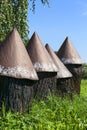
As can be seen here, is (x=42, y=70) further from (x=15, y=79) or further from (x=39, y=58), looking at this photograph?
(x=15, y=79)

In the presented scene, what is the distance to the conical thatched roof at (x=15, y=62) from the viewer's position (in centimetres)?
1012

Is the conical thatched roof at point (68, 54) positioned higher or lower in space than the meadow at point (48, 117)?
higher

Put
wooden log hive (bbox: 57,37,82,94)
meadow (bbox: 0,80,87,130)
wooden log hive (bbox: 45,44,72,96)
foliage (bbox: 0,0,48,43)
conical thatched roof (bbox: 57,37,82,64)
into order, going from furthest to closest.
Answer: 1. foliage (bbox: 0,0,48,43)
2. conical thatched roof (bbox: 57,37,82,64)
3. wooden log hive (bbox: 57,37,82,94)
4. wooden log hive (bbox: 45,44,72,96)
5. meadow (bbox: 0,80,87,130)

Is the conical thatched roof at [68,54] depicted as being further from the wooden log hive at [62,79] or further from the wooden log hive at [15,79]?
the wooden log hive at [15,79]

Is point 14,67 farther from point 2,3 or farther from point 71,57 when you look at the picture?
point 2,3

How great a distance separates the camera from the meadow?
9359mm

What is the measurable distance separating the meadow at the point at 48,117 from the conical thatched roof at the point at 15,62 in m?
0.80

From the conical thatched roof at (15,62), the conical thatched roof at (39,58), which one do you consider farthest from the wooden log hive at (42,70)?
the conical thatched roof at (15,62)

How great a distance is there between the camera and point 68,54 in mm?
14836

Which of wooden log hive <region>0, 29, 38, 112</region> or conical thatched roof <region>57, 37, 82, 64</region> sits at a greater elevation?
conical thatched roof <region>57, 37, 82, 64</region>

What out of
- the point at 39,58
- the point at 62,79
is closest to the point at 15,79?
the point at 39,58

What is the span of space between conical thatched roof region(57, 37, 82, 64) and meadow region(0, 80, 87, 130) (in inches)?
134

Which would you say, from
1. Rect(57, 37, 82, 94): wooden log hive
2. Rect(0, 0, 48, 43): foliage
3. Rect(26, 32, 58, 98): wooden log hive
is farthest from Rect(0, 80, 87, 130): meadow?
Rect(0, 0, 48, 43): foliage

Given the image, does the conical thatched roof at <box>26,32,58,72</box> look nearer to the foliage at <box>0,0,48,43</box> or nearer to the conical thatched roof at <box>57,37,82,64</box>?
the conical thatched roof at <box>57,37,82,64</box>
